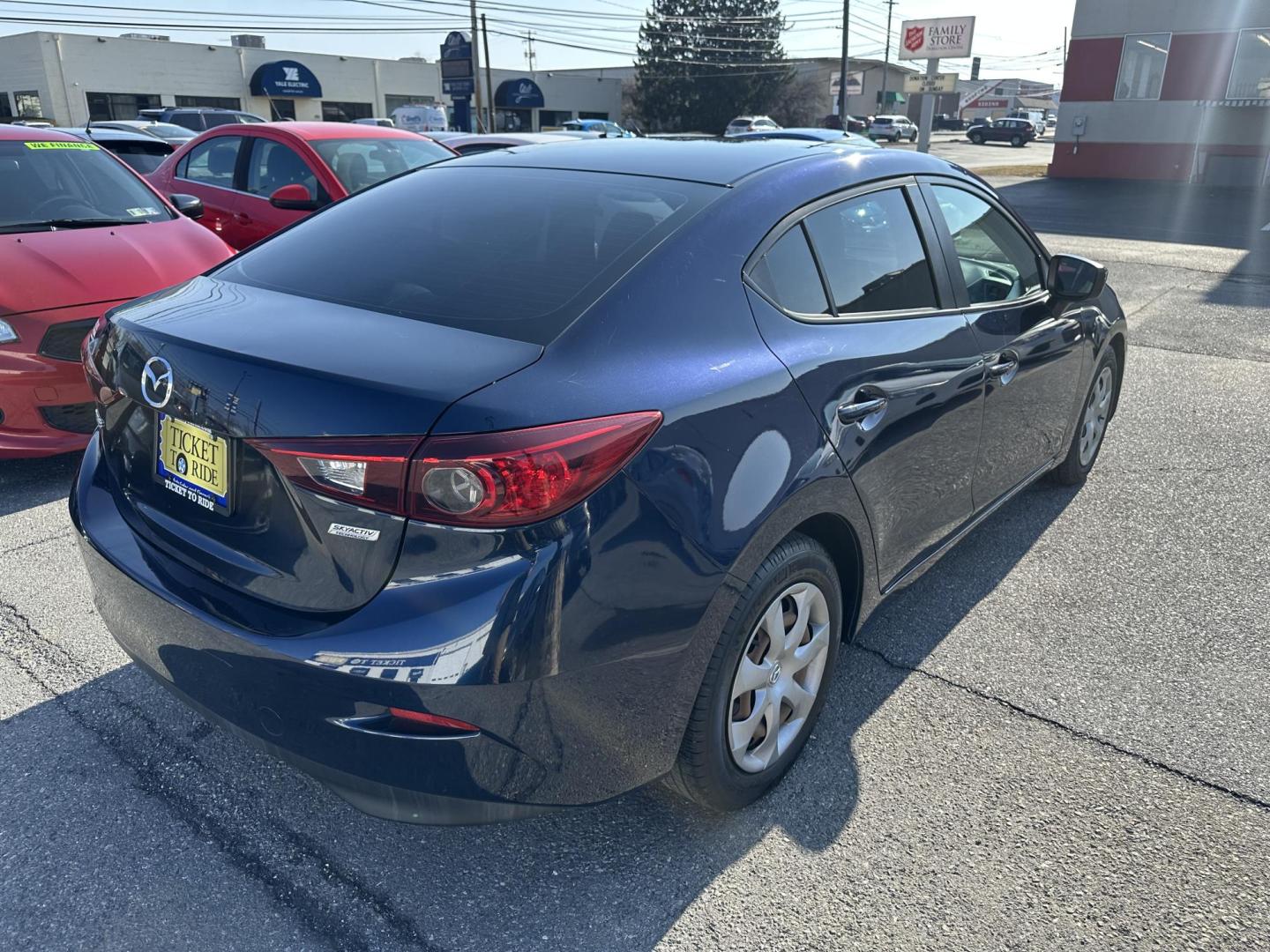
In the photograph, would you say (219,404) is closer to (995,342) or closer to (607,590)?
(607,590)

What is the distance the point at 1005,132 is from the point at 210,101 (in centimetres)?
4202

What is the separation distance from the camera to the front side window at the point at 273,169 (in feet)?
24.6

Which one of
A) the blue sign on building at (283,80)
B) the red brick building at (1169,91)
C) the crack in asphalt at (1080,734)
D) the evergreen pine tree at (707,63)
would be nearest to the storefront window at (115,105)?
the blue sign on building at (283,80)

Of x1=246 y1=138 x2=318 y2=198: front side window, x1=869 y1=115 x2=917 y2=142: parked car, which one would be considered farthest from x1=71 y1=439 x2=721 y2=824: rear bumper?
x1=869 y1=115 x2=917 y2=142: parked car

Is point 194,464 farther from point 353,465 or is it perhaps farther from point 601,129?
point 601,129

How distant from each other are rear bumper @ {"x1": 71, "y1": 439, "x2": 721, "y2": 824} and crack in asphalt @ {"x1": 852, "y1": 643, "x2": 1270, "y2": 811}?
1292 millimetres

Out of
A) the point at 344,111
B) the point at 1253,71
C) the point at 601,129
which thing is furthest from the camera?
the point at 344,111

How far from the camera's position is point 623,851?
234cm

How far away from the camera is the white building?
40.4m

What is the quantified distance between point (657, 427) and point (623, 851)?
3.57 feet

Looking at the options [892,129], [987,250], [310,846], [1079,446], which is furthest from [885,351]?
[892,129]

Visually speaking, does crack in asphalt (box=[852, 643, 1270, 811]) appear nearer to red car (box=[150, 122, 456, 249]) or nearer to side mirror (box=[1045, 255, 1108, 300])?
side mirror (box=[1045, 255, 1108, 300])

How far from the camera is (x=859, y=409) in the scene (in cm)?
248

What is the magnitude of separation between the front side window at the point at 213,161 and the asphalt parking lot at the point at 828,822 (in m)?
5.04
